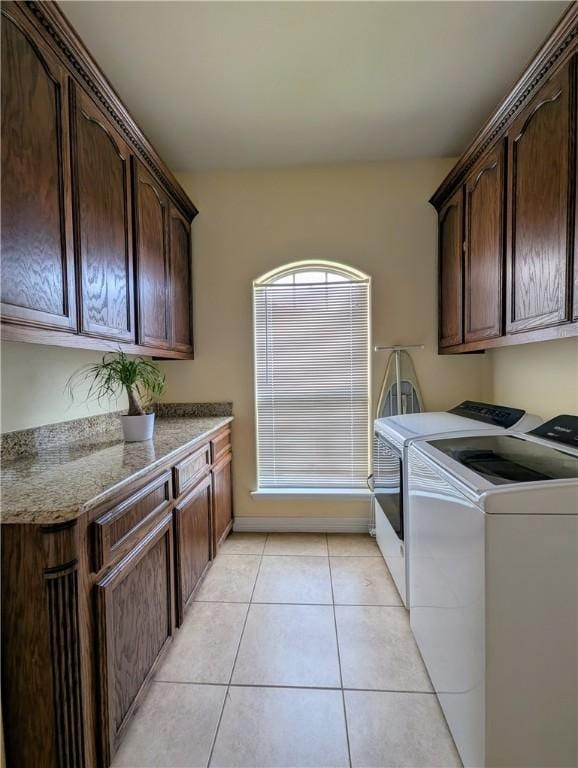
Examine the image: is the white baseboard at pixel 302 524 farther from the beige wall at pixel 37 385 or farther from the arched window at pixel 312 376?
the beige wall at pixel 37 385

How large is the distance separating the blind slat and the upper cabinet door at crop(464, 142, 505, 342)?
0.78 metres

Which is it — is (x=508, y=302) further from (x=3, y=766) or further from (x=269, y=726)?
(x=3, y=766)

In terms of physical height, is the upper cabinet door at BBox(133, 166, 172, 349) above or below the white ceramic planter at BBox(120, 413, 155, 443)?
above

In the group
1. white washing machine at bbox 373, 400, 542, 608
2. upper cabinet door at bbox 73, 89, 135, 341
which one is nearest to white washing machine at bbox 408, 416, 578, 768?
white washing machine at bbox 373, 400, 542, 608

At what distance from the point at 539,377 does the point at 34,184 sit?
2464mm

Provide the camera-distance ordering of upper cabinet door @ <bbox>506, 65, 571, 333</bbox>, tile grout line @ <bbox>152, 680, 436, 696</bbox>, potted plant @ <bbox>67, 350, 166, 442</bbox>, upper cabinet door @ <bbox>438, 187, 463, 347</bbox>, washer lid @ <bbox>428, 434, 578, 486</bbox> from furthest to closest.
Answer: upper cabinet door @ <bbox>438, 187, 463, 347</bbox>
potted plant @ <bbox>67, 350, 166, 442</bbox>
tile grout line @ <bbox>152, 680, 436, 696</bbox>
upper cabinet door @ <bbox>506, 65, 571, 333</bbox>
washer lid @ <bbox>428, 434, 578, 486</bbox>

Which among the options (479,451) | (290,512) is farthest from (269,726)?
(290,512)

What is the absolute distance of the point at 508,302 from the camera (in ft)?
5.52

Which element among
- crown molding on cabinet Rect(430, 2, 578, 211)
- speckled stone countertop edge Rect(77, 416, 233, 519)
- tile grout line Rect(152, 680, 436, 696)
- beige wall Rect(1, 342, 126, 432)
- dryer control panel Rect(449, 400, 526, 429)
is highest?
crown molding on cabinet Rect(430, 2, 578, 211)

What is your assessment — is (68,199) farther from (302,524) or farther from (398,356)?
(302,524)

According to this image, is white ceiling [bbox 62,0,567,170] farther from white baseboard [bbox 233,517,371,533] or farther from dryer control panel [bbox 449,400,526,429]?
white baseboard [bbox 233,517,371,533]

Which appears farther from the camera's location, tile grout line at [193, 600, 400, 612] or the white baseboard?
the white baseboard

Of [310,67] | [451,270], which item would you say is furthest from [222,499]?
[310,67]

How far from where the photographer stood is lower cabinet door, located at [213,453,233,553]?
2297 mm
